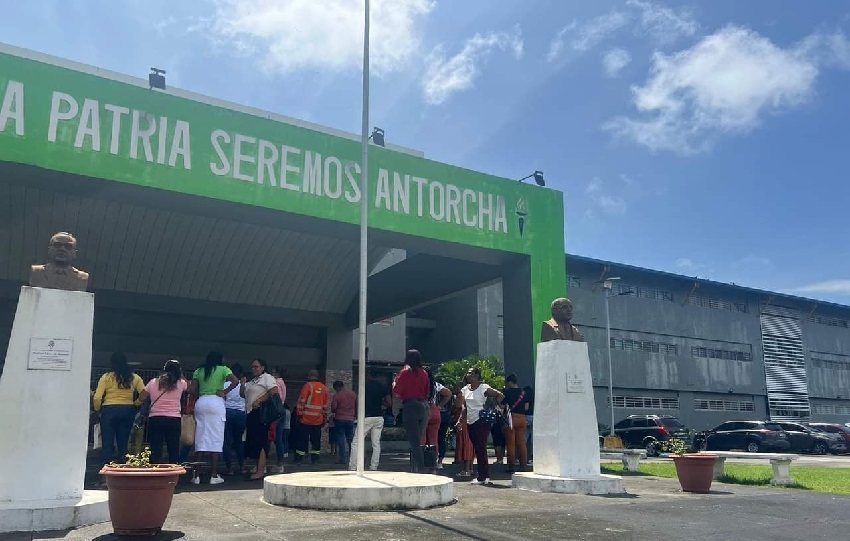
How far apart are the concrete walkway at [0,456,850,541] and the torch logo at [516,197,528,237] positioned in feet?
20.4

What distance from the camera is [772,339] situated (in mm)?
43188

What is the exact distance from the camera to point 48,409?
612cm

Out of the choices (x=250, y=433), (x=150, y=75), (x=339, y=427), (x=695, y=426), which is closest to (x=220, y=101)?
(x=150, y=75)

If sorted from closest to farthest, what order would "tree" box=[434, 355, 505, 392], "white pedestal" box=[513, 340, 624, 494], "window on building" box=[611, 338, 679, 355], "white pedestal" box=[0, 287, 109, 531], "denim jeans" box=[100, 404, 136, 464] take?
"white pedestal" box=[0, 287, 109, 531], "denim jeans" box=[100, 404, 136, 464], "white pedestal" box=[513, 340, 624, 494], "tree" box=[434, 355, 505, 392], "window on building" box=[611, 338, 679, 355]

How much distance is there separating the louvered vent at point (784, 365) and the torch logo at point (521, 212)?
34705 mm

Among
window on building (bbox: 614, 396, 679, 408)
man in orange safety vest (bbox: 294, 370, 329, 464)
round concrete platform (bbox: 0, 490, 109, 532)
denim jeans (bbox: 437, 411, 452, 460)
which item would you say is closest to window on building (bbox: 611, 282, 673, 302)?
window on building (bbox: 614, 396, 679, 408)

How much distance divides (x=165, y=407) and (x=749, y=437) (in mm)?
23129

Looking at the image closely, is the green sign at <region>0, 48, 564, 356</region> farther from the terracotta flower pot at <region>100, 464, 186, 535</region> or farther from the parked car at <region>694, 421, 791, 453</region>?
the parked car at <region>694, 421, 791, 453</region>

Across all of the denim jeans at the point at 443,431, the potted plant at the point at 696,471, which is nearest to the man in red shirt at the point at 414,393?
the potted plant at the point at 696,471

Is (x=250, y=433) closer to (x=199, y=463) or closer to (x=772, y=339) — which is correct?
(x=199, y=463)

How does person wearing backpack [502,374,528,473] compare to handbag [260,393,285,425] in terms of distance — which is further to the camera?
person wearing backpack [502,374,528,473]

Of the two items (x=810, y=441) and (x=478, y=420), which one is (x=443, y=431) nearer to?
(x=478, y=420)

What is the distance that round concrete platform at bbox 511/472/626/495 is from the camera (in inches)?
349

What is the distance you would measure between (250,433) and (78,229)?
7.55 metres
